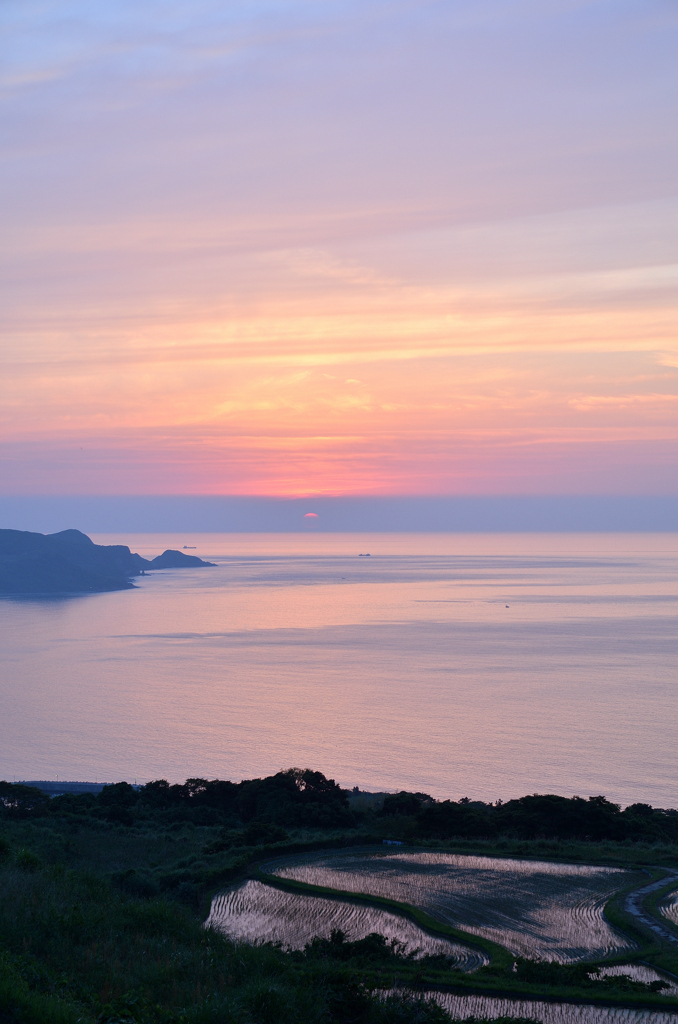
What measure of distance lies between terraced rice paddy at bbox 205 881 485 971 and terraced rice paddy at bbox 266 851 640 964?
63 cm

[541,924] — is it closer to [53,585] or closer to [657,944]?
[657,944]

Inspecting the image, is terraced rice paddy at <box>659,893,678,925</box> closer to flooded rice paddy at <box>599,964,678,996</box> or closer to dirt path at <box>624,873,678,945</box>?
dirt path at <box>624,873,678,945</box>

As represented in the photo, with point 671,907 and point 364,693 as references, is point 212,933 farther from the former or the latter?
point 364,693

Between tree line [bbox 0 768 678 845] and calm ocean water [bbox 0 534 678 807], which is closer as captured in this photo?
tree line [bbox 0 768 678 845]

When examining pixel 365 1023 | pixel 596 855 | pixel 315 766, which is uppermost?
pixel 365 1023

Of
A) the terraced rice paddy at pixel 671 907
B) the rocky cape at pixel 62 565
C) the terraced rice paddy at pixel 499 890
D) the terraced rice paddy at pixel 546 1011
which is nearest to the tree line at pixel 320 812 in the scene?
the terraced rice paddy at pixel 499 890

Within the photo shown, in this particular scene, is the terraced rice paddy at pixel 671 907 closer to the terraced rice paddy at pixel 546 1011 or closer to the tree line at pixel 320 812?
the terraced rice paddy at pixel 546 1011

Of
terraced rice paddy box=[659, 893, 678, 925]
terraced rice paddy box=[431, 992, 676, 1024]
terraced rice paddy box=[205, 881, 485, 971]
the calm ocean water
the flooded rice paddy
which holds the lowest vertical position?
the calm ocean water

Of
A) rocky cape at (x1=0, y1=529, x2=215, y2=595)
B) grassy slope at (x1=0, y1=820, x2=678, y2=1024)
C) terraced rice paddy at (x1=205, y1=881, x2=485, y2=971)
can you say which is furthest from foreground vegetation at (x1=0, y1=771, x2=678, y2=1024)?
rocky cape at (x1=0, y1=529, x2=215, y2=595)

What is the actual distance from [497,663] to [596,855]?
42.8 m

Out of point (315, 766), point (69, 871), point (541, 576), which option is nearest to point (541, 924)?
point (69, 871)

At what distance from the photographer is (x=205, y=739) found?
38781 mm

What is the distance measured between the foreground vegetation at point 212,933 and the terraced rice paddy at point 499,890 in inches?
20.8

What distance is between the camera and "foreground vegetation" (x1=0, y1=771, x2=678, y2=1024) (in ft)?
21.1
